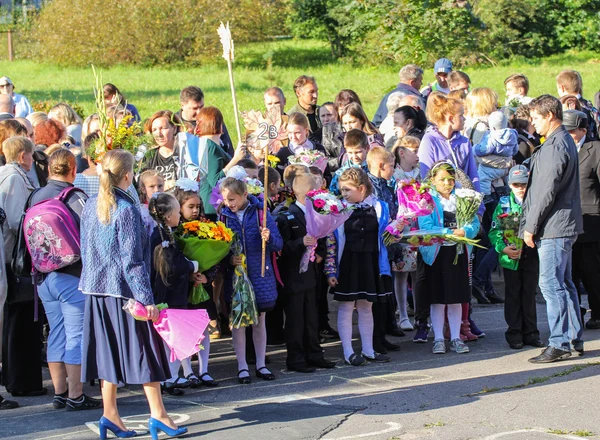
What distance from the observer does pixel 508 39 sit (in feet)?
122

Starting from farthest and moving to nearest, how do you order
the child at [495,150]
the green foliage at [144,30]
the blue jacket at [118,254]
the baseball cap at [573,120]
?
1. the green foliage at [144,30]
2. the child at [495,150]
3. the baseball cap at [573,120]
4. the blue jacket at [118,254]

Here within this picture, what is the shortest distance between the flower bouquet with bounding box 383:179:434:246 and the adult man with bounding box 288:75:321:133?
10.3ft

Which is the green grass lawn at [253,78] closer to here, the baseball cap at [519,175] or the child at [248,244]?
the baseball cap at [519,175]

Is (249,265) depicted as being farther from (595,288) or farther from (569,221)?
(595,288)

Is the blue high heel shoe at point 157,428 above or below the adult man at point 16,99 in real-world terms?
below

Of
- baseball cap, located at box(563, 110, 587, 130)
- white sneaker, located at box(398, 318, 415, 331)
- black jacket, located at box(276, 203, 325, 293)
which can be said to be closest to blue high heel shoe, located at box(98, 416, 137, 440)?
black jacket, located at box(276, 203, 325, 293)

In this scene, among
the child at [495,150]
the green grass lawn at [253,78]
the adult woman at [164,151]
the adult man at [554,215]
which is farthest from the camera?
the green grass lawn at [253,78]

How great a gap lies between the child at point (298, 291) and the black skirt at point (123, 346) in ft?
6.80

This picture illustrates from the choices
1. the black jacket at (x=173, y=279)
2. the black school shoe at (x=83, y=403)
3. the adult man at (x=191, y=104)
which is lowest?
the black school shoe at (x=83, y=403)

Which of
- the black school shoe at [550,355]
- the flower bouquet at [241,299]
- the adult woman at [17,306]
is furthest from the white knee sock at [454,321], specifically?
the adult woman at [17,306]

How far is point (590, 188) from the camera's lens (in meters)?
10.5

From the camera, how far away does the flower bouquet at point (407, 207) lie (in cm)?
912

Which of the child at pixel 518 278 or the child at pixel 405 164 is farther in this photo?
the child at pixel 405 164

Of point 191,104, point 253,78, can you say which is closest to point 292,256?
point 191,104
